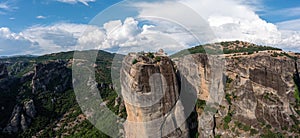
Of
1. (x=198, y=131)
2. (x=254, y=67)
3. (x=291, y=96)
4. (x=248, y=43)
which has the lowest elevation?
(x=198, y=131)

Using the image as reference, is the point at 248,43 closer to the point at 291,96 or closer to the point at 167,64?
the point at 291,96

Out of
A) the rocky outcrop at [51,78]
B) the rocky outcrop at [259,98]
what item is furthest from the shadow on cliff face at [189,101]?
the rocky outcrop at [51,78]

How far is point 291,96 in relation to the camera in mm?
50688

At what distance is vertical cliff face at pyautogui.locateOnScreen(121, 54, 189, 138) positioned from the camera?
40.0 m

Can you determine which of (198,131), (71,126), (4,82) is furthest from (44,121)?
(198,131)

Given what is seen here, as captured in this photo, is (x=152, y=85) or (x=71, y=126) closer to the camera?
(x=152, y=85)

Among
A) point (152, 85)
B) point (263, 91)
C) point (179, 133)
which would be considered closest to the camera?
point (152, 85)

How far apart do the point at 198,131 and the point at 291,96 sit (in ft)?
56.2

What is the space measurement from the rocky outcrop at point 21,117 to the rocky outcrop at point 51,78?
507 inches

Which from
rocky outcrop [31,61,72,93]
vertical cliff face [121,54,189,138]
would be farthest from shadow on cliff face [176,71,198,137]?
rocky outcrop [31,61,72,93]

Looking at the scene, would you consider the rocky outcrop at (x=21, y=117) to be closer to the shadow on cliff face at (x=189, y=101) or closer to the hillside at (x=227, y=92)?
the hillside at (x=227, y=92)

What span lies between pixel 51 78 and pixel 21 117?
24.2 m

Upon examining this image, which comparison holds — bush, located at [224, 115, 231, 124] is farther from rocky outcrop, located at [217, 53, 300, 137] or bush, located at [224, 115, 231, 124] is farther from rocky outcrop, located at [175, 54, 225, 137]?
rocky outcrop, located at [175, 54, 225, 137]

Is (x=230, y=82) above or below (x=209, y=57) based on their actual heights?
below
